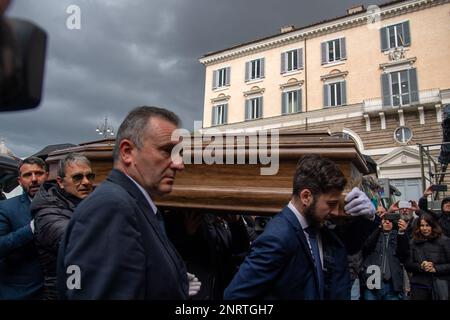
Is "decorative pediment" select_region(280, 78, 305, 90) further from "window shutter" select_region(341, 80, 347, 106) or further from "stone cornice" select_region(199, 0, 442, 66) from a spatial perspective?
"stone cornice" select_region(199, 0, 442, 66)

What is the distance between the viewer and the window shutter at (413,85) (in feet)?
48.9

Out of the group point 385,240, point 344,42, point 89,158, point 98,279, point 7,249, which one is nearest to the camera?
point 98,279

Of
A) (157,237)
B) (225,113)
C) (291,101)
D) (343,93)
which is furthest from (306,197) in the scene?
(225,113)

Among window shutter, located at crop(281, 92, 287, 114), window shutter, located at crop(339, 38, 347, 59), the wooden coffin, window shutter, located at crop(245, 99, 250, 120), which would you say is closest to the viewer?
the wooden coffin

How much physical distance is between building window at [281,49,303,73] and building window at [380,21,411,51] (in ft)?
12.6

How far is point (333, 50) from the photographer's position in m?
17.4

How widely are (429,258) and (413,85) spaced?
13.7 metres

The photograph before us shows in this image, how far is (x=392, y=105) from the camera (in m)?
15.3

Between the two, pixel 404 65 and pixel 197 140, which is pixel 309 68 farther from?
pixel 197 140

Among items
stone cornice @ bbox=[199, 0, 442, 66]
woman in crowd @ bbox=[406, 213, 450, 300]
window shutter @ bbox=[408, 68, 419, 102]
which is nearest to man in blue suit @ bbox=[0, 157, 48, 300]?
woman in crowd @ bbox=[406, 213, 450, 300]

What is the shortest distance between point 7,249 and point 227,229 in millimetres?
1123

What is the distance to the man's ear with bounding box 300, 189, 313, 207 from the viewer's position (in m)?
1.35

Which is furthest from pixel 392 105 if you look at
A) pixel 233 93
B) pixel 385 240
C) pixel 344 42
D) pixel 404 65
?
pixel 385 240
